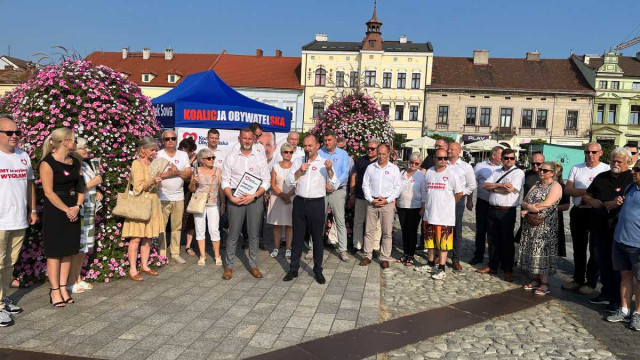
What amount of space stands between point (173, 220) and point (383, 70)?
37743mm

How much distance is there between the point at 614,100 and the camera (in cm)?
4038

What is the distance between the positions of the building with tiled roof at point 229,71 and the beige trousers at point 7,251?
39.9 metres

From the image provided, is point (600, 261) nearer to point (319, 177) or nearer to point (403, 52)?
point (319, 177)

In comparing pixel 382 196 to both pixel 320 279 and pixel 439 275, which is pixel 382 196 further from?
pixel 320 279

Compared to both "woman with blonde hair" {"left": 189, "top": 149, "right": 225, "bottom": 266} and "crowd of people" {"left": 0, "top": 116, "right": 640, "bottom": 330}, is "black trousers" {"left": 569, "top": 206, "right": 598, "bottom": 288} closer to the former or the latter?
"crowd of people" {"left": 0, "top": 116, "right": 640, "bottom": 330}

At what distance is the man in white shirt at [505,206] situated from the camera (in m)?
6.34

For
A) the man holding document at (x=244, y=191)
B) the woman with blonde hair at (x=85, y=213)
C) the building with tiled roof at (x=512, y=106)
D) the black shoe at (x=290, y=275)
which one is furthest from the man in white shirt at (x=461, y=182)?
the building with tiled roof at (x=512, y=106)

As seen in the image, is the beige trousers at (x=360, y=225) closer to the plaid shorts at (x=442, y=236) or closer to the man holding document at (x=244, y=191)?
the plaid shorts at (x=442, y=236)

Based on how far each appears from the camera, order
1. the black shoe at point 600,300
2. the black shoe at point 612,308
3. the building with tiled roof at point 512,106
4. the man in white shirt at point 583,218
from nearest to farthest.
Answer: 1. the black shoe at point 612,308
2. the black shoe at point 600,300
3. the man in white shirt at point 583,218
4. the building with tiled roof at point 512,106

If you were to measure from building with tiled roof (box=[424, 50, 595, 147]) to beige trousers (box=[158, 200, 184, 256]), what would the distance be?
3731cm

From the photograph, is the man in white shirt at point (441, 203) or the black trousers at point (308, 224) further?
the man in white shirt at point (441, 203)

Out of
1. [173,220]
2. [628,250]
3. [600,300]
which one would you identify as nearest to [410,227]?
[600,300]

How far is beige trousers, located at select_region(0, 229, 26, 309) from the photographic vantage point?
426 cm

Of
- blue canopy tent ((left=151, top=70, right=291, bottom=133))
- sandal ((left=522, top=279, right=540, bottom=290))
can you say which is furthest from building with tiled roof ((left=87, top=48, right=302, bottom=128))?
sandal ((left=522, top=279, right=540, bottom=290))
